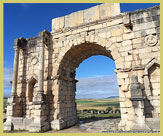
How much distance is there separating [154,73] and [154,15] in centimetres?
274

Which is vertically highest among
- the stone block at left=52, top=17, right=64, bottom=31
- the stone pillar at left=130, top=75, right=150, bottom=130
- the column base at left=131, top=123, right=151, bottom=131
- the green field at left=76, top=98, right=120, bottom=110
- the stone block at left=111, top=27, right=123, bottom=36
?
the stone block at left=52, top=17, right=64, bottom=31

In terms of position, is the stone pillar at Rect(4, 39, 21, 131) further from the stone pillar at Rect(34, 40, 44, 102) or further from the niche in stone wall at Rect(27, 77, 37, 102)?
the stone pillar at Rect(34, 40, 44, 102)

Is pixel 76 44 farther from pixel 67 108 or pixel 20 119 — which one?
pixel 20 119

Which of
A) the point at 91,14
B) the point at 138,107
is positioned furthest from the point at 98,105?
the point at 138,107

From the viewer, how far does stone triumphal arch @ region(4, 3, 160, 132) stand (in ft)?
21.3

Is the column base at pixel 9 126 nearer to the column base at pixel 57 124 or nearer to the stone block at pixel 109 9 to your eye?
the column base at pixel 57 124

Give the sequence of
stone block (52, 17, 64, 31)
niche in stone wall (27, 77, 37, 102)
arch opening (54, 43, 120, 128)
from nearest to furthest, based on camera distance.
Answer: arch opening (54, 43, 120, 128), niche in stone wall (27, 77, 37, 102), stone block (52, 17, 64, 31)

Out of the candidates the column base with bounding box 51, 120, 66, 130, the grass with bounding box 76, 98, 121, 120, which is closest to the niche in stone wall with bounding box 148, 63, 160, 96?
the column base with bounding box 51, 120, 66, 130

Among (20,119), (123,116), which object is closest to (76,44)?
(123,116)

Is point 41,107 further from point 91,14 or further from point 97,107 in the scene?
point 97,107

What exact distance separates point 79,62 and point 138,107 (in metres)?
5.46

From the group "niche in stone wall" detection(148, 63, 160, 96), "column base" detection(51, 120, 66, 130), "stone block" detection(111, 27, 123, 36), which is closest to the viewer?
"niche in stone wall" detection(148, 63, 160, 96)

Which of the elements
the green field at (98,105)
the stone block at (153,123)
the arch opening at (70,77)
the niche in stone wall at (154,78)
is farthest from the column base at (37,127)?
the green field at (98,105)

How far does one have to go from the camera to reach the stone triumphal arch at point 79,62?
6.49m
